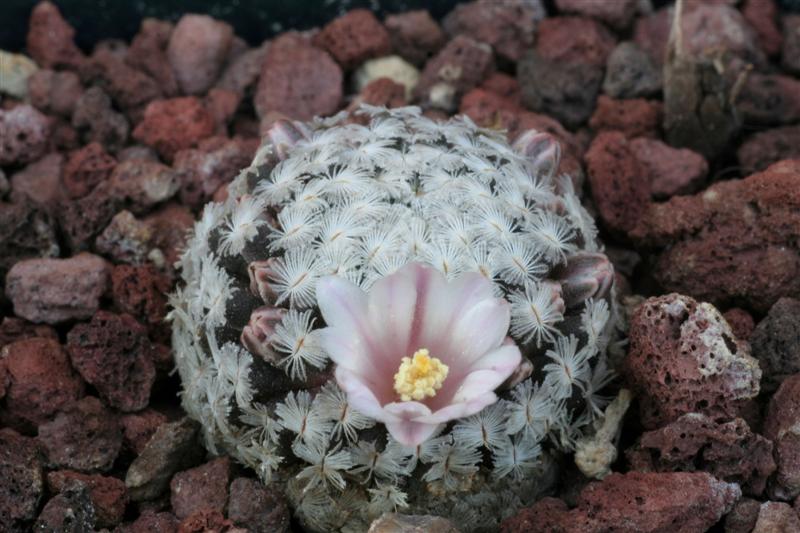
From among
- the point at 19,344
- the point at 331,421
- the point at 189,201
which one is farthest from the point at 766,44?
the point at 19,344

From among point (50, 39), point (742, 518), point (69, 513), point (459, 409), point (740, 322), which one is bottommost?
point (742, 518)

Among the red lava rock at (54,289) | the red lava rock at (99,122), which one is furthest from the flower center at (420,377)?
the red lava rock at (99,122)

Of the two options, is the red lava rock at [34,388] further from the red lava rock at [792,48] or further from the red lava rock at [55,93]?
the red lava rock at [792,48]

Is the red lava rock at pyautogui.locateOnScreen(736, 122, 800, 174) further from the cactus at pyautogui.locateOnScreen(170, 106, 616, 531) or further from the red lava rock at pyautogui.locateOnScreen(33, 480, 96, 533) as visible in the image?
the red lava rock at pyautogui.locateOnScreen(33, 480, 96, 533)

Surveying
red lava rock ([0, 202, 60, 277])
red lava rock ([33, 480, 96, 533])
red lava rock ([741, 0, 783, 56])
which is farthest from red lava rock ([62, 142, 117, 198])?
red lava rock ([741, 0, 783, 56])

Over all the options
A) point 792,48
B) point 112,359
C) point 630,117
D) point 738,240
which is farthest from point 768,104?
point 112,359

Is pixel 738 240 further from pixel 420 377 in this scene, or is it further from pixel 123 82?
pixel 123 82
